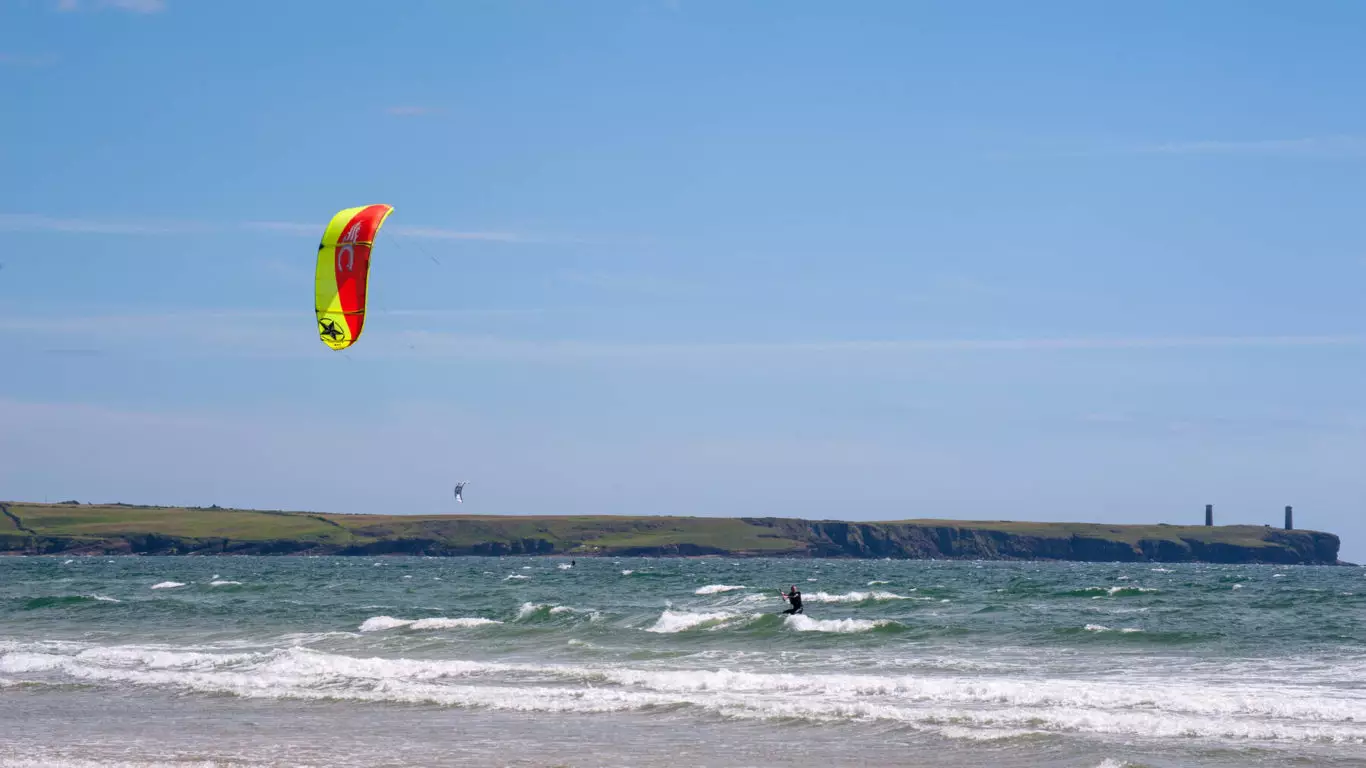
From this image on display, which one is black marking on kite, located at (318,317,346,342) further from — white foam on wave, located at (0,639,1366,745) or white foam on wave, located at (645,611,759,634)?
white foam on wave, located at (645,611,759,634)

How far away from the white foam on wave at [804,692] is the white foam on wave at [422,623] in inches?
349

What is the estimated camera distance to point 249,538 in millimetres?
199750

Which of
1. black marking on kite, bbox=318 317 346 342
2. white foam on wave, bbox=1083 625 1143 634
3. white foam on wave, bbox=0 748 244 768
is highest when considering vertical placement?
black marking on kite, bbox=318 317 346 342

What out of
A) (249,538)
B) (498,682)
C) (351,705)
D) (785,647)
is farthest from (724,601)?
(249,538)

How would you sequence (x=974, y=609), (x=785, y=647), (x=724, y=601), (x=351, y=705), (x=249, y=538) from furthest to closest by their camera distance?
(x=249, y=538) < (x=724, y=601) < (x=974, y=609) < (x=785, y=647) < (x=351, y=705)

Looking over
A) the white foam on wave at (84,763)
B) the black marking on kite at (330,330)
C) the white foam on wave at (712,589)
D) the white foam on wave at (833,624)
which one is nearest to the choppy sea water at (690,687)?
the white foam on wave at (84,763)

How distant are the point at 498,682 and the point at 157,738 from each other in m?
7.62

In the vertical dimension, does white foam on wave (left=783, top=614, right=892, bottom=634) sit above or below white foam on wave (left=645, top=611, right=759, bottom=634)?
above

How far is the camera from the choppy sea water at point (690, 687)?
733 inches

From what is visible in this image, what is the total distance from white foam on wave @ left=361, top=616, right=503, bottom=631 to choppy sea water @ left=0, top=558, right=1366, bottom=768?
0.47 feet

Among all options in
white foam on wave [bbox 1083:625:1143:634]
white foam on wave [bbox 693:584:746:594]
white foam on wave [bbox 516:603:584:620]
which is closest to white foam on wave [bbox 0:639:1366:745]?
white foam on wave [bbox 1083:625:1143:634]

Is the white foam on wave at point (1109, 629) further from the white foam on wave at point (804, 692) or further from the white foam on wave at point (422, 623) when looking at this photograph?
the white foam on wave at point (422, 623)

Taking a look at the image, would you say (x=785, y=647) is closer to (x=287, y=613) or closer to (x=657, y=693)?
(x=657, y=693)

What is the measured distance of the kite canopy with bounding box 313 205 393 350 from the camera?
24656 millimetres
